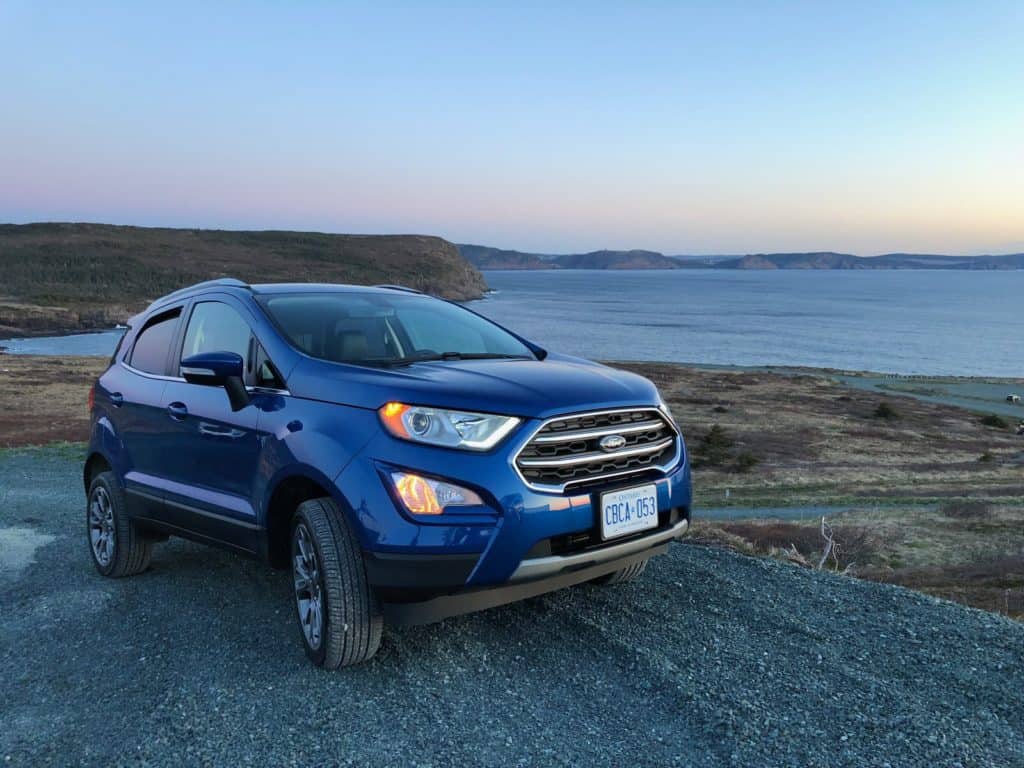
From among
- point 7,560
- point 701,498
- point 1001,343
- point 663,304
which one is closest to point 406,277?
point 663,304

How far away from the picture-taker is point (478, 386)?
11.7 ft

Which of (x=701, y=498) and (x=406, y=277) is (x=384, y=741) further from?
(x=406, y=277)

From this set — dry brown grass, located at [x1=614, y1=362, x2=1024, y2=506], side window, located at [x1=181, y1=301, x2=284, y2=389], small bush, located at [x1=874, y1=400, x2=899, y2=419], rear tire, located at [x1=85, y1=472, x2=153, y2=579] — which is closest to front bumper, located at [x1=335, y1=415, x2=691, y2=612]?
side window, located at [x1=181, y1=301, x2=284, y2=389]

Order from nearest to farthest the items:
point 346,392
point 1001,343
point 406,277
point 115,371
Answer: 1. point 346,392
2. point 115,371
3. point 1001,343
4. point 406,277

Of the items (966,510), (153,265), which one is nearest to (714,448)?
(966,510)

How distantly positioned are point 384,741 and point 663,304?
154m

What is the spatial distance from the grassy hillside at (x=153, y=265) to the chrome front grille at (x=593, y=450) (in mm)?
78357

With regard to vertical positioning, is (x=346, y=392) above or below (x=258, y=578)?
above

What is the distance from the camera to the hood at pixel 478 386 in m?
3.43

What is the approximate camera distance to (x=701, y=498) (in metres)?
21.0

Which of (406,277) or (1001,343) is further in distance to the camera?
(406,277)

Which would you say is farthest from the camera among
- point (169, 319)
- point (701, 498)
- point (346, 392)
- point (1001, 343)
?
point (1001, 343)

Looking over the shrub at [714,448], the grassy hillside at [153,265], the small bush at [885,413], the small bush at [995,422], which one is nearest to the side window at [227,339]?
the shrub at [714,448]

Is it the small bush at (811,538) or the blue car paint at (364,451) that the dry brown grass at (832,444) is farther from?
the blue car paint at (364,451)
